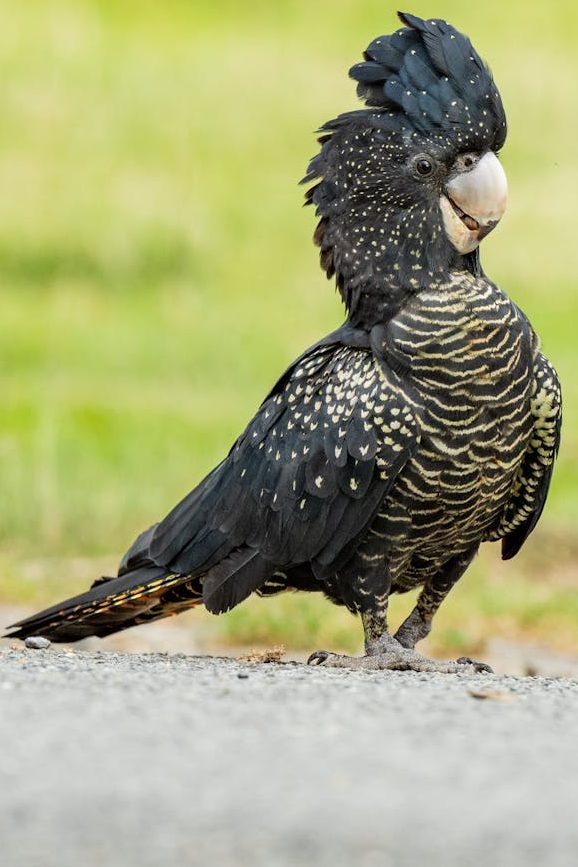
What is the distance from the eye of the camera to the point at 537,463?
719 centimetres

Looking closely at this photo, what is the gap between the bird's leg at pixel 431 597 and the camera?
727 cm

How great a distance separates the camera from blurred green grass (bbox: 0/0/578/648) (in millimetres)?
13961

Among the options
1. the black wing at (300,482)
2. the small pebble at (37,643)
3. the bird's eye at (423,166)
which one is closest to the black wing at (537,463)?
the black wing at (300,482)

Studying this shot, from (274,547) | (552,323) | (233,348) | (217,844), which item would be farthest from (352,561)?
(552,323)

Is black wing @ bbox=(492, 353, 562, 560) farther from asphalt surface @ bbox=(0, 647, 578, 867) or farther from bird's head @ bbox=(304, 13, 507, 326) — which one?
asphalt surface @ bbox=(0, 647, 578, 867)

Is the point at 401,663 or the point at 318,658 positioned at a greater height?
the point at 318,658

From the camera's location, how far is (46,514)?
1408cm

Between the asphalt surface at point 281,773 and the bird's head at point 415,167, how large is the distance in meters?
2.03

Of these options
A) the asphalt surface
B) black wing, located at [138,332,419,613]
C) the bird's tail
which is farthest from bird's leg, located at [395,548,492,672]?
the asphalt surface

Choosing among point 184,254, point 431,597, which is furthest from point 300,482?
point 184,254

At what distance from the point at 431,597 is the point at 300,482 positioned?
37.1 inches

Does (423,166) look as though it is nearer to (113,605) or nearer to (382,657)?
(382,657)

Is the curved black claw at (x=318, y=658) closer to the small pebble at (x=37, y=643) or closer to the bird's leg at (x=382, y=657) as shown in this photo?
the bird's leg at (x=382, y=657)

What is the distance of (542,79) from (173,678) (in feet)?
93.6
